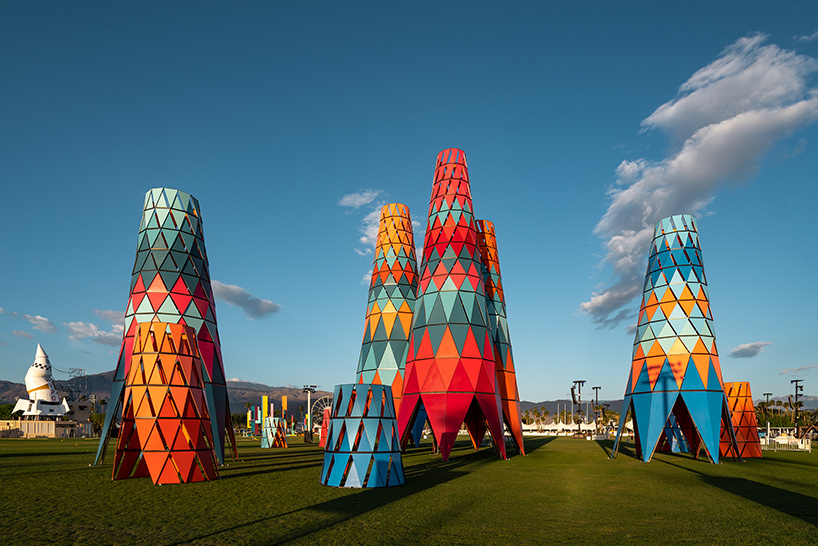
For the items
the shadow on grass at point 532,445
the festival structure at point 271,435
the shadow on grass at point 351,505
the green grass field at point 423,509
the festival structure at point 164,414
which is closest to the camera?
the green grass field at point 423,509

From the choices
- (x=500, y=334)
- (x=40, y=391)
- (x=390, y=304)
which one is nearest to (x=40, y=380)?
(x=40, y=391)

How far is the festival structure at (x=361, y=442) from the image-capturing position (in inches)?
606

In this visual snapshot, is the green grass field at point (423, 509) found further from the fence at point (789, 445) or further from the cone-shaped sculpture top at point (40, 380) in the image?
the cone-shaped sculpture top at point (40, 380)

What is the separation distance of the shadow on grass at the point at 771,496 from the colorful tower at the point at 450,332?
10399mm

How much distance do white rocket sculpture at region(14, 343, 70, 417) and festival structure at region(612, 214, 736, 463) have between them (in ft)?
336

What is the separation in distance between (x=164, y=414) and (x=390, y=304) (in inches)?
787

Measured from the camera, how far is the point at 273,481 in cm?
1688

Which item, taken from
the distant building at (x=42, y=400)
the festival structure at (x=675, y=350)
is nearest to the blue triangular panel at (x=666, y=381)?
the festival structure at (x=675, y=350)

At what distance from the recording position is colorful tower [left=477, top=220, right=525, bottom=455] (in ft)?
107

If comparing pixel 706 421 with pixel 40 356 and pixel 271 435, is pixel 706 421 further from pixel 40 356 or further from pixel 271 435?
pixel 40 356

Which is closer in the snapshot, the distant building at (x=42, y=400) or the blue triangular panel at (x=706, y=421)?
the blue triangular panel at (x=706, y=421)

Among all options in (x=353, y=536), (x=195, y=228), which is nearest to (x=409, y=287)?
(x=195, y=228)

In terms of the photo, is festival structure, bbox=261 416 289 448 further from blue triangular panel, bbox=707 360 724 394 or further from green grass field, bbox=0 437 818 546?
blue triangular panel, bbox=707 360 724 394

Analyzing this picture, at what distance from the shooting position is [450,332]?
27.1m
